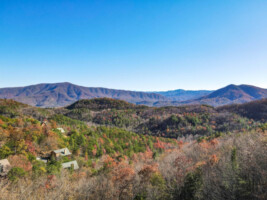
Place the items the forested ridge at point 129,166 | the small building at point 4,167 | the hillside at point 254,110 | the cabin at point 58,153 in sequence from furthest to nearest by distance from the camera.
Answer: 1. the hillside at point 254,110
2. the cabin at point 58,153
3. the small building at point 4,167
4. the forested ridge at point 129,166

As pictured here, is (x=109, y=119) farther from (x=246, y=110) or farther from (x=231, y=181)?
(x=231, y=181)

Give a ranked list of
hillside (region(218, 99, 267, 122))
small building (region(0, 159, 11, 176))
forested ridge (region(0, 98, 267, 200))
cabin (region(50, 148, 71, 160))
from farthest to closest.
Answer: hillside (region(218, 99, 267, 122)) < cabin (region(50, 148, 71, 160)) < small building (region(0, 159, 11, 176)) < forested ridge (region(0, 98, 267, 200))

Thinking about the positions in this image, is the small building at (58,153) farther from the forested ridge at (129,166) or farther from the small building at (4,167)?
the small building at (4,167)

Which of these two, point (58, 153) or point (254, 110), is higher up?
point (254, 110)

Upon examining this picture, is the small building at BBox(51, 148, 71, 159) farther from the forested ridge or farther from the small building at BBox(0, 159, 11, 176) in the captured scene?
the small building at BBox(0, 159, 11, 176)

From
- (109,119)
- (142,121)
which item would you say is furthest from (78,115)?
(142,121)

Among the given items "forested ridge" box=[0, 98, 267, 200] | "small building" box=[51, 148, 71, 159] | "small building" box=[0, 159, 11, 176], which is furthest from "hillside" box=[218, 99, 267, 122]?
"small building" box=[0, 159, 11, 176]

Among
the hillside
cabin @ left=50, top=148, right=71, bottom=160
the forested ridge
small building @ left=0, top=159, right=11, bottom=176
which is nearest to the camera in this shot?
the forested ridge

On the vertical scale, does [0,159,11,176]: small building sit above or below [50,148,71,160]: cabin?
above

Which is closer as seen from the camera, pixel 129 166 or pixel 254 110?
pixel 129 166

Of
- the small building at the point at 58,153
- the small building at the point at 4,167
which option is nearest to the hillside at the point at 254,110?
the small building at the point at 58,153

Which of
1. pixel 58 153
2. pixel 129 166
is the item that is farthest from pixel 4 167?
pixel 129 166

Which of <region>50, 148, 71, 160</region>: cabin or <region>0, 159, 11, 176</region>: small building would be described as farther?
<region>50, 148, 71, 160</region>: cabin

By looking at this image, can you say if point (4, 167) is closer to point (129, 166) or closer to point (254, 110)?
point (129, 166)
